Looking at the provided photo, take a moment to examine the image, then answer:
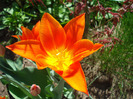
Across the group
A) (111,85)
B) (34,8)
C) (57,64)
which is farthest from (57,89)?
(34,8)

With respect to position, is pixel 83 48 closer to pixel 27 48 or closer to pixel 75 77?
pixel 75 77

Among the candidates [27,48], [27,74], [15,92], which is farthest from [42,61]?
[15,92]

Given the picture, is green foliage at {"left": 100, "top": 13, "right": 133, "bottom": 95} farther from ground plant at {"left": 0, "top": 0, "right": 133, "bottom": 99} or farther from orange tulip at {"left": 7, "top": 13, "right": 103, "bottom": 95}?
orange tulip at {"left": 7, "top": 13, "right": 103, "bottom": 95}

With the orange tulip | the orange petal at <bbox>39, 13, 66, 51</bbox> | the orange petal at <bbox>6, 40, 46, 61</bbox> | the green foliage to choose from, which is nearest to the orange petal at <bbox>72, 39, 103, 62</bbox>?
the orange tulip

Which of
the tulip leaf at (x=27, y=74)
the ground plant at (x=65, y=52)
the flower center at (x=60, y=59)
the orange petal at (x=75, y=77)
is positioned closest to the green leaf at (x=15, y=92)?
the ground plant at (x=65, y=52)

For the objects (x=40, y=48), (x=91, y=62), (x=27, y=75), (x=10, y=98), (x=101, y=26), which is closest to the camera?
(x=40, y=48)

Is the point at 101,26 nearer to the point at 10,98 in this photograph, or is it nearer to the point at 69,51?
the point at 69,51
